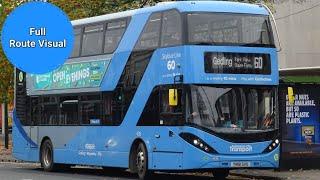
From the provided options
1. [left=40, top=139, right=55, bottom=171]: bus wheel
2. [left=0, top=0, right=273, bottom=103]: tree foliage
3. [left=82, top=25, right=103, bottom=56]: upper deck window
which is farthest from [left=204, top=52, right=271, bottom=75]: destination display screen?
[left=0, top=0, right=273, bottom=103]: tree foliage

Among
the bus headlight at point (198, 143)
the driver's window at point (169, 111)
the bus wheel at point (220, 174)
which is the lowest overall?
the bus wheel at point (220, 174)

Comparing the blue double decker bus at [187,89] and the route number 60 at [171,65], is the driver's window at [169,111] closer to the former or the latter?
the blue double decker bus at [187,89]

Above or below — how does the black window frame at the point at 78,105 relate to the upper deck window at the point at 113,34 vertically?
below

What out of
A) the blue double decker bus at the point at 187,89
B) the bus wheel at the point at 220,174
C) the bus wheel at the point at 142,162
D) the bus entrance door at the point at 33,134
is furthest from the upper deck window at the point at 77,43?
the bus wheel at the point at 220,174

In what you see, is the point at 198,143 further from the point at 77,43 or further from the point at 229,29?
the point at 77,43

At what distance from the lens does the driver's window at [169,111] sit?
16.5 metres

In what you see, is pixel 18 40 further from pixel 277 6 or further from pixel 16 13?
pixel 277 6

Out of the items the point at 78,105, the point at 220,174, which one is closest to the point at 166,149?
the point at 220,174

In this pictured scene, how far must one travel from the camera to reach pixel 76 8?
97.1ft

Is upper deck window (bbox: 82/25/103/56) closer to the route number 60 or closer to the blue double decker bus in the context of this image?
the blue double decker bus

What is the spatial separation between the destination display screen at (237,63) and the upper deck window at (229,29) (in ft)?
0.99

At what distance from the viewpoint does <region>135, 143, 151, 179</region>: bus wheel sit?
57.5 feet

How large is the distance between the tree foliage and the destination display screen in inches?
402

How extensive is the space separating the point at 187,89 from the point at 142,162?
2541 mm
